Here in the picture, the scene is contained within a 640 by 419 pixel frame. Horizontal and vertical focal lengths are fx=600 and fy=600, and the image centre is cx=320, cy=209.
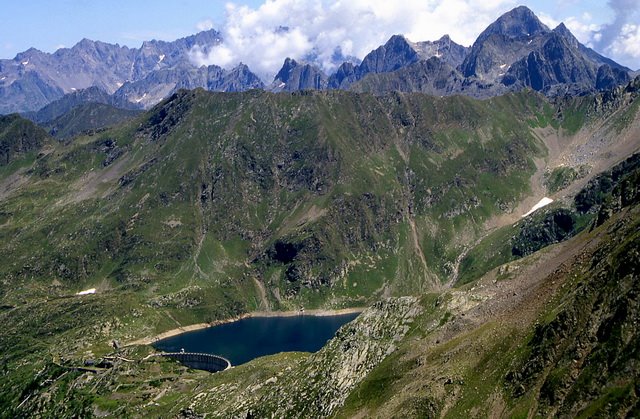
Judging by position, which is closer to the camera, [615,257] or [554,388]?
[554,388]

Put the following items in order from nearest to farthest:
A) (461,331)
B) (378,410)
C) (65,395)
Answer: (378,410) → (461,331) → (65,395)

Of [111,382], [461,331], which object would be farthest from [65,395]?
[461,331]

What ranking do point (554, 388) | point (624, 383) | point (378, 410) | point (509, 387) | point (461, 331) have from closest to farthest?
point (624, 383), point (554, 388), point (509, 387), point (378, 410), point (461, 331)

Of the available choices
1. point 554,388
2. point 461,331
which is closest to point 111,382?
point 461,331

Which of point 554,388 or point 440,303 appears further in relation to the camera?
point 440,303

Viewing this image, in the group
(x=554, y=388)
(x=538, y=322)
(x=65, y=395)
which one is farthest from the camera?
(x=65, y=395)

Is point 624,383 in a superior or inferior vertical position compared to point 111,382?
superior

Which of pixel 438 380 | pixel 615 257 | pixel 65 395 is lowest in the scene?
pixel 65 395

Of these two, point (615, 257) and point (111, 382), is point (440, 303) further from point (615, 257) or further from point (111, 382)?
point (111, 382)

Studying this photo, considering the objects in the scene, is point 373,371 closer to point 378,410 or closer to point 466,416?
point 378,410
